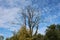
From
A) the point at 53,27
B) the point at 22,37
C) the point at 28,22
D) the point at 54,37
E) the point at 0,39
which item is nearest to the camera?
the point at 22,37

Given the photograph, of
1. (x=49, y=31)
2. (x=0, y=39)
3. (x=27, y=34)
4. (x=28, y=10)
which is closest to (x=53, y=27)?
(x=49, y=31)

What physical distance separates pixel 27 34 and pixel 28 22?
58.8 feet

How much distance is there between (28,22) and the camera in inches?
1670

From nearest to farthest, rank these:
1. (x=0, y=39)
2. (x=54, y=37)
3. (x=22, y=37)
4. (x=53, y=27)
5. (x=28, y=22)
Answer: (x=22, y=37) < (x=54, y=37) < (x=53, y=27) < (x=28, y=22) < (x=0, y=39)

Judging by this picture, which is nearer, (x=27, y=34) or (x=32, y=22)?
(x=27, y=34)

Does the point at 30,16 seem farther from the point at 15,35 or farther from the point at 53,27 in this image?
the point at 15,35

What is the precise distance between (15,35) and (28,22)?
56.5 ft

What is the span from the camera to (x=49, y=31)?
113 ft

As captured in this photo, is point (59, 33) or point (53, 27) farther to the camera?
point (53, 27)

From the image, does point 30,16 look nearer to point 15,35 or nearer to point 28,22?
point 28,22

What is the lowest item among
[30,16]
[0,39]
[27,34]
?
[0,39]

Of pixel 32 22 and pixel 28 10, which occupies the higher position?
pixel 28 10

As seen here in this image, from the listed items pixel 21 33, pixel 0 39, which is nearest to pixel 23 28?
pixel 21 33

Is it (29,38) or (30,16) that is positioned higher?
(30,16)
